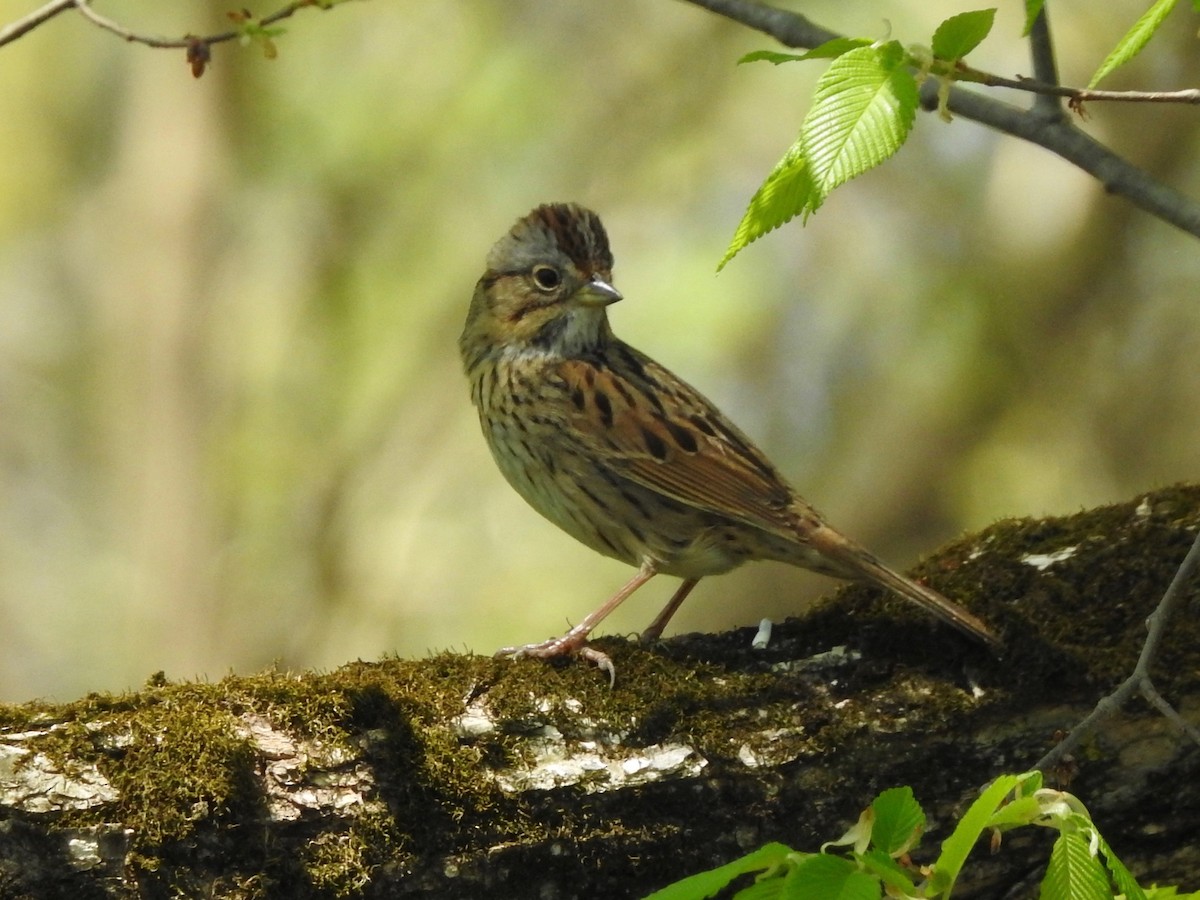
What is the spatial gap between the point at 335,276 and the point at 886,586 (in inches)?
248

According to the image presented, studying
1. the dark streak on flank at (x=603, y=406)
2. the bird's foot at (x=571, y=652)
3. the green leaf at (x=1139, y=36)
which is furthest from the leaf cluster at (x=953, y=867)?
the dark streak on flank at (x=603, y=406)

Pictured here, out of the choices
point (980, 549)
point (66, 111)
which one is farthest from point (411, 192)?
point (980, 549)

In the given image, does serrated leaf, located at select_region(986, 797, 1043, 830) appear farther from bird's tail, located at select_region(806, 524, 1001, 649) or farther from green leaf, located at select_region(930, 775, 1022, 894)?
bird's tail, located at select_region(806, 524, 1001, 649)

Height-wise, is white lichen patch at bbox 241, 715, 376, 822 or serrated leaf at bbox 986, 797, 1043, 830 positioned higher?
white lichen patch at bbox 241, 715, 376, 822

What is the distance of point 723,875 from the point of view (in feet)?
7.23

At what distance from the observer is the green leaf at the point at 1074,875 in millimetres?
2180

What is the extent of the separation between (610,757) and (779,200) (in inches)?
58.0

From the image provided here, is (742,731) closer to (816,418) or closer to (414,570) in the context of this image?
(816,418)

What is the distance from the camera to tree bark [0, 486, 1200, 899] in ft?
9.81

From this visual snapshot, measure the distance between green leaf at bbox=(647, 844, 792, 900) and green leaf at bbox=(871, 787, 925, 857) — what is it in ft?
0.75

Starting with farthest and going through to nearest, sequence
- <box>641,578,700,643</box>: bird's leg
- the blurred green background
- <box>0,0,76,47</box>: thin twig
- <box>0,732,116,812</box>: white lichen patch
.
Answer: the blurred green background < <box>641,578,700,643</box>: bird's leg < <box>0,0,76,47</box>: thin twig < <box>0,732,116,812</box>: white lichen patch

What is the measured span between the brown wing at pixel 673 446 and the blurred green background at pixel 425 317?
365 centimetres

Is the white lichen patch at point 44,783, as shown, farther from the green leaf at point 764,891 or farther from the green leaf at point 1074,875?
the green leaf at point 1074,875

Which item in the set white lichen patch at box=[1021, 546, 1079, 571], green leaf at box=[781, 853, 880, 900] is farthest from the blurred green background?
green leaf at box=[781, 853, 880, 900]
